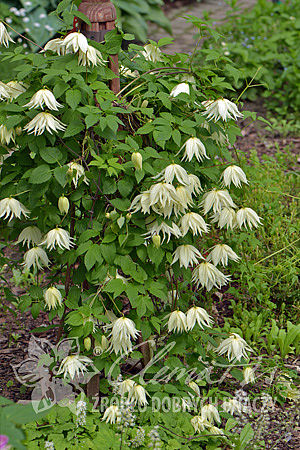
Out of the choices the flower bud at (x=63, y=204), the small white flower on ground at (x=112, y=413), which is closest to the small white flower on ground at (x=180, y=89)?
the flower bud at (x=63, y=204)

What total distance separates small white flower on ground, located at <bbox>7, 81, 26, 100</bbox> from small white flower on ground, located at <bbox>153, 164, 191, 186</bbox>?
67 cm

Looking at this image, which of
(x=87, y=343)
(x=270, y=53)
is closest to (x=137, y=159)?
(x=87, y=343)

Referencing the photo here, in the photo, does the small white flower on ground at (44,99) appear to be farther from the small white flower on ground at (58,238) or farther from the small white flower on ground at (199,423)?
the small white flower on ground at (199,423)

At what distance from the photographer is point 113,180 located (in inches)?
95.1

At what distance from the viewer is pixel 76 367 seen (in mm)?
2408

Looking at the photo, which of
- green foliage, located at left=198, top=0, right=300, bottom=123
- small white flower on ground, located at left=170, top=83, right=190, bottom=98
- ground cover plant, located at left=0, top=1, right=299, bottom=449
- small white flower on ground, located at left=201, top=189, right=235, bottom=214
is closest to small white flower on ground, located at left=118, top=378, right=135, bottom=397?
ground cover plant, located at left=0, top=1, right=299, bottom=449

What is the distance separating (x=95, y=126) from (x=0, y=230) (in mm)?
836

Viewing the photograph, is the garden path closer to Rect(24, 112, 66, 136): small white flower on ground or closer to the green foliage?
the green foliage

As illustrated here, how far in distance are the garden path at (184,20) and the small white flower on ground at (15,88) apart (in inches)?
192

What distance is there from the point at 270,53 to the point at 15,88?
4253 millimetres

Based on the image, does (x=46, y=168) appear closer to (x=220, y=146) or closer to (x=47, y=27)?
(x=220, y=146)

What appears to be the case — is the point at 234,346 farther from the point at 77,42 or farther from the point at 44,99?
the point at 77,42

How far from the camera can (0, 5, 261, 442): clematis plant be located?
7.59 ft

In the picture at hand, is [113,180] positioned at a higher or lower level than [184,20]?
higher
